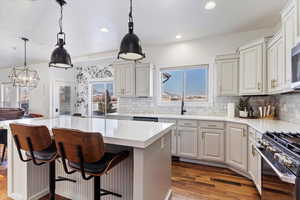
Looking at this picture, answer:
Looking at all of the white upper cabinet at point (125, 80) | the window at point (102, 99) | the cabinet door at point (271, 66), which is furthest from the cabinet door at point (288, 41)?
the window at point (102, 99)

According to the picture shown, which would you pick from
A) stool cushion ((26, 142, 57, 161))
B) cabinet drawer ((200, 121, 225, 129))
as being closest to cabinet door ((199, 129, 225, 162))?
cabinet drawer ((200, 121, 225, 129))

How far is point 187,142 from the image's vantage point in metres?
3.15

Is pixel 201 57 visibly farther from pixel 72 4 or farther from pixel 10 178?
pixel 10 178

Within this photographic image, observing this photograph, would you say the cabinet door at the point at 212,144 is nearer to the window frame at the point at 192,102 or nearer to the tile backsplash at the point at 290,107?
the window frame at the point at 192,102

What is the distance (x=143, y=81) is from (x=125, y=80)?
523 mm

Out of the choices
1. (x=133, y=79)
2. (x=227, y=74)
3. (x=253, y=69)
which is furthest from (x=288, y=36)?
(x=133, y=79)

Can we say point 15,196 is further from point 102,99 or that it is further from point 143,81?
point 102,99

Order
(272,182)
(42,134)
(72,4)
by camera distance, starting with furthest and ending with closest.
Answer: (72,4)
(42,134)
(272,182)

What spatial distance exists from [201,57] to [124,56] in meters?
2.37

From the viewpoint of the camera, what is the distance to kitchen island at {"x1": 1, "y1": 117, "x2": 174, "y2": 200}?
1.29 m

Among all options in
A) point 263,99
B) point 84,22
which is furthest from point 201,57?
point 84,22

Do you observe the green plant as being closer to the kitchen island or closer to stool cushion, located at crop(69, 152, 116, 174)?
the kitchen island

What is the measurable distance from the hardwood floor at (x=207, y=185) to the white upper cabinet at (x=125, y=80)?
7.15ft

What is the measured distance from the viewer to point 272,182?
1.28 meters
